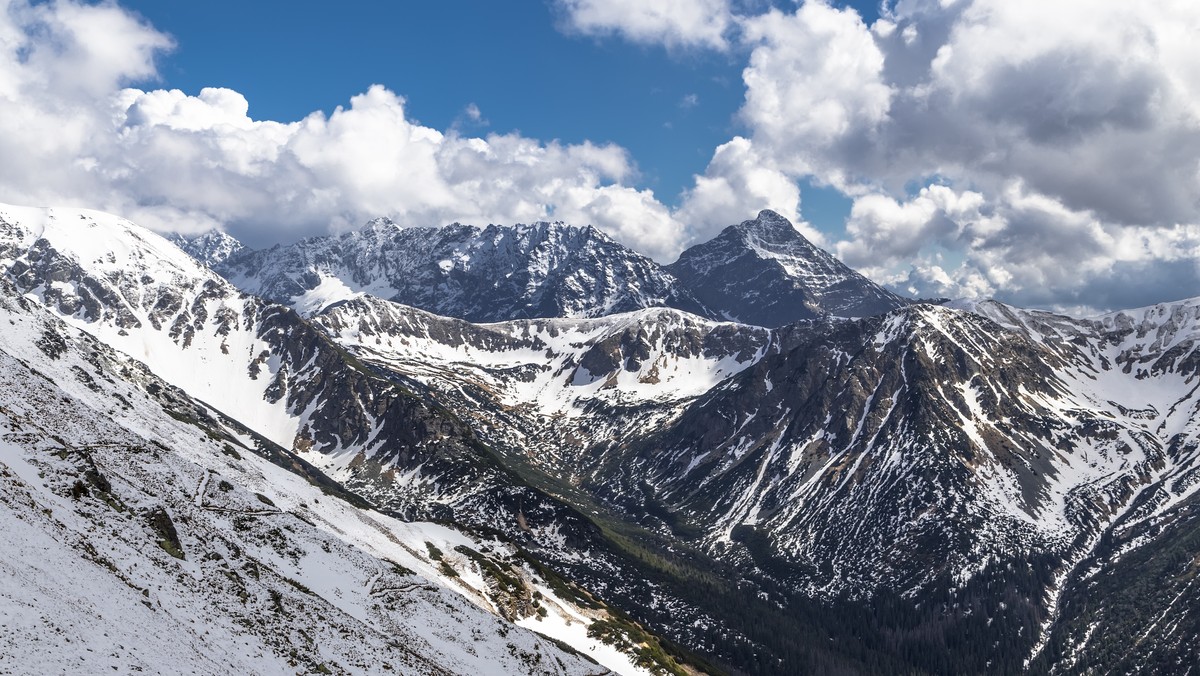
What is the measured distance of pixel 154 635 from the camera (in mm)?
59531

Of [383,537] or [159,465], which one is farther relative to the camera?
[383,537]

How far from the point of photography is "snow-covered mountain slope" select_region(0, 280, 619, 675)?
56375 millimetres

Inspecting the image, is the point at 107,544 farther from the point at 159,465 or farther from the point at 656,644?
the point at 656,644

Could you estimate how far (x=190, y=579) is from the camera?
7744 cm

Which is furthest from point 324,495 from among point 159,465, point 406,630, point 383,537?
point 406,630

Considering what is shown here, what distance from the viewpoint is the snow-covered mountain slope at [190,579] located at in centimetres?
5638

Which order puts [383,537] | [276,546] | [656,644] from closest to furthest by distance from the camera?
[276,546] → [383,537] → [656,644]

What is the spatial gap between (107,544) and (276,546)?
42845 millimetres

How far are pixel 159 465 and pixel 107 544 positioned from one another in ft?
193

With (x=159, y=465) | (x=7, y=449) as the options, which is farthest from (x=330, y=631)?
(x=159, y=465)

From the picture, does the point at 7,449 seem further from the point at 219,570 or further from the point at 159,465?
the point at 159,465

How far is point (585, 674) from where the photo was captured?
132 m

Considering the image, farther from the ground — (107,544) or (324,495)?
(107,544)

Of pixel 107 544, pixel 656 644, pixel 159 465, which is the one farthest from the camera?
pixel 656 644
